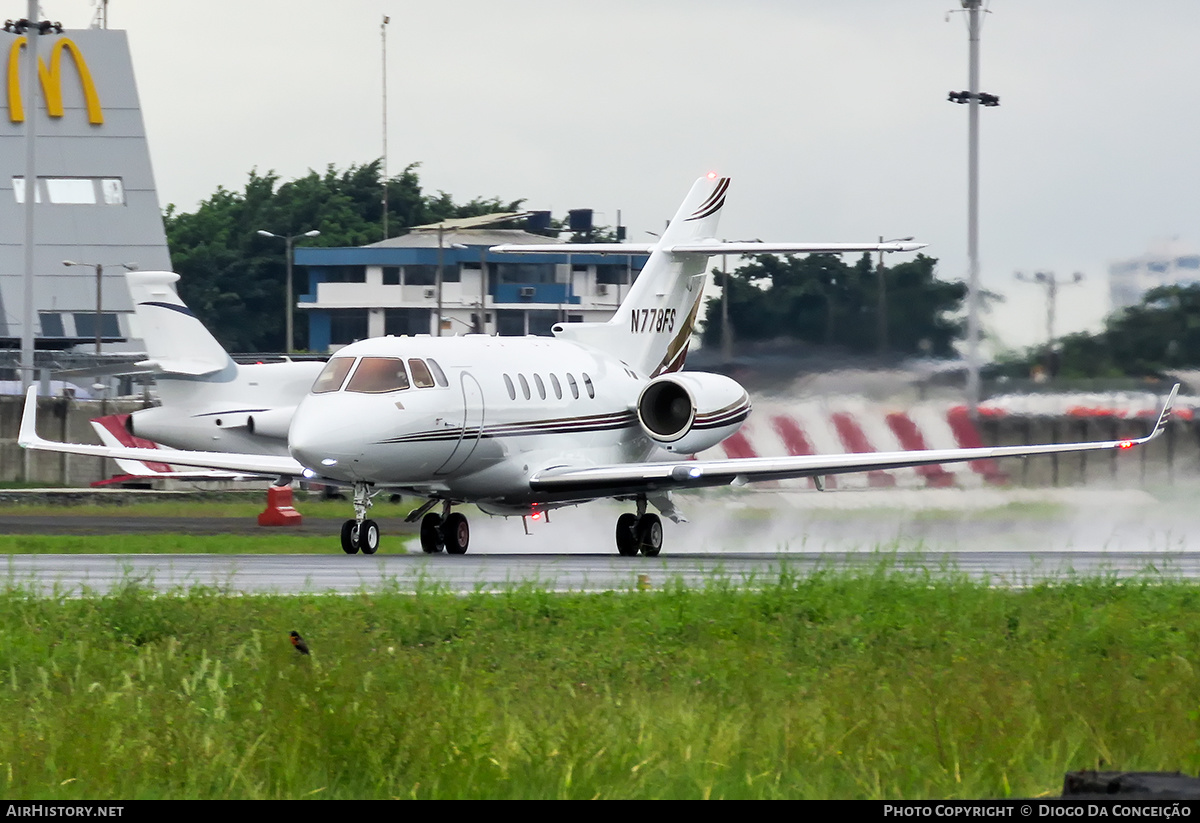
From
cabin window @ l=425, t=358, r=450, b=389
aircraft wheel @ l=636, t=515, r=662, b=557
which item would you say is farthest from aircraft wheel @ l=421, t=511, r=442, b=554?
aircraft wheel @ l=636, t=515, r=662, b=557

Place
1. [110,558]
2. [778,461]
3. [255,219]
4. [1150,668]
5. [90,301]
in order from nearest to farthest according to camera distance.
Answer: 1. [1150,668]
2. [110,558]
3. [778,461]
4. [90,301]
5. [255,219]

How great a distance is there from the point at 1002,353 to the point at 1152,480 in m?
3.06

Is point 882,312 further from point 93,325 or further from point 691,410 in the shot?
point 93,325

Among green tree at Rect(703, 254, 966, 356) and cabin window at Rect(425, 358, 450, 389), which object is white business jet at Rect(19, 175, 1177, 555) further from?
green tree at Rect(703, 254, 966, 356)

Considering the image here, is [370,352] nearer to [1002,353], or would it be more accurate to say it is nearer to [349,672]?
[1002,353]

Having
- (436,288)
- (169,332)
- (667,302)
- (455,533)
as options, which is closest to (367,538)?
(455,533)

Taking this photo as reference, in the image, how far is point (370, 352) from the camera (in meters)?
23.2

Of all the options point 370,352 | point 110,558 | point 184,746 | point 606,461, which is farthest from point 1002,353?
point 184,746

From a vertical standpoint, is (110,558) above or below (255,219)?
below

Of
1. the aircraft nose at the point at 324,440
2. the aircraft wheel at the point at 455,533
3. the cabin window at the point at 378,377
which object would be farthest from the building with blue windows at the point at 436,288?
the aircraft nose at the point at 324,440

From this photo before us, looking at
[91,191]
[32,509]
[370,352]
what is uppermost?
[91,191]

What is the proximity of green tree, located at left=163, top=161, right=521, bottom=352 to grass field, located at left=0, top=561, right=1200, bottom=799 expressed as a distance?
9475 centimetres

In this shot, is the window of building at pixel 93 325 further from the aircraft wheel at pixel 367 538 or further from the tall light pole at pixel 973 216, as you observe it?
the aircraft wheel at pixel 367 538

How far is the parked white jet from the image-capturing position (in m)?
40.6
